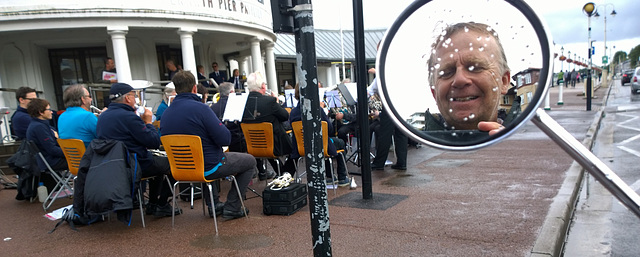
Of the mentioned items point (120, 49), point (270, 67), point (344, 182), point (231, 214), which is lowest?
point (344, 182)

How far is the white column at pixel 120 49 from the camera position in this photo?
11.9 meters

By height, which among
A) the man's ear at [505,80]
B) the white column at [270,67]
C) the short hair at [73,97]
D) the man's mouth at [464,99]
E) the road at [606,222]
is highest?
the white column at [270,67]

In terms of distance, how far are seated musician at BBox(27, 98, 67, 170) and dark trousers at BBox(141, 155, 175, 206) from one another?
5.57 ft

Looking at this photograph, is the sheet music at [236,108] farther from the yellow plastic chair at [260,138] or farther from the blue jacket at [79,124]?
the blue jacket at [79,124]

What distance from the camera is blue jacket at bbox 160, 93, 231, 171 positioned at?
4.30m

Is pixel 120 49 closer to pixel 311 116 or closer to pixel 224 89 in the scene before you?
pixel 224 89

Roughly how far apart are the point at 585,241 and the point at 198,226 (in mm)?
3986

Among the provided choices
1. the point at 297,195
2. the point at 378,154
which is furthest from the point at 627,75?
the point at 297,195

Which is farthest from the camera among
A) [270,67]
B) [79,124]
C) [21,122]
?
[270,67]

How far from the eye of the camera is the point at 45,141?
576 centimetres

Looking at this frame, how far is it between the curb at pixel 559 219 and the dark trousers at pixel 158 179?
4.14 meters

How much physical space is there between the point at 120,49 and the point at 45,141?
7.01 m

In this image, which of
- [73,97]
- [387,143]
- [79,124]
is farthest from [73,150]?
[387,143]

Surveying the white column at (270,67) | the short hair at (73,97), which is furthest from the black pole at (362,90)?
the white column at (270,67)
